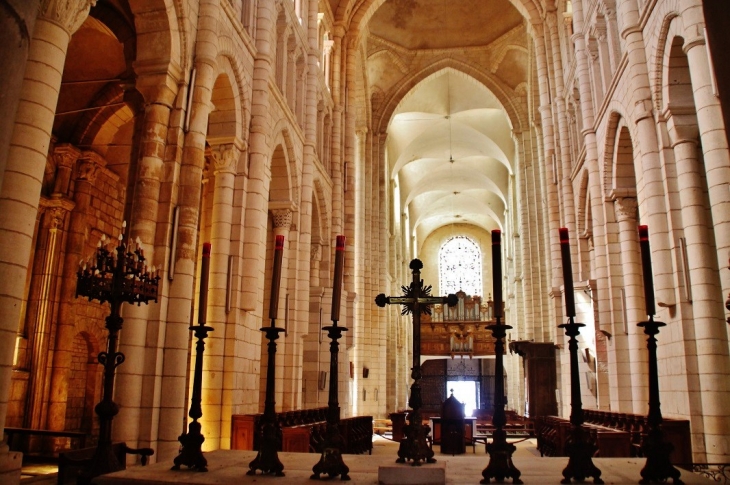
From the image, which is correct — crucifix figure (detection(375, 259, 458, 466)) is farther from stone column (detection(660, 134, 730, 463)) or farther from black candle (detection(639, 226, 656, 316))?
stone column (detection(660, 134, 730, 463))

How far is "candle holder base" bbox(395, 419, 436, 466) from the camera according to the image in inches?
186

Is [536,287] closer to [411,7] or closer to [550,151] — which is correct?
[550,151]

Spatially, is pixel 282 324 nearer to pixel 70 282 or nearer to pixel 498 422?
pixel 70 282

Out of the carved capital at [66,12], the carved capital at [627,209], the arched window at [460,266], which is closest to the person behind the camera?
the carved capital at [66,12]

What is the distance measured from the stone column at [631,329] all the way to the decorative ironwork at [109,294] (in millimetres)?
8906

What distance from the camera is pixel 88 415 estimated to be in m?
15.0

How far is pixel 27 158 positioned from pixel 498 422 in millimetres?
4493

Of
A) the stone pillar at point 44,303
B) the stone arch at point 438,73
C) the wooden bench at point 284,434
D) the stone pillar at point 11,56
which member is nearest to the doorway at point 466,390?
the stone arch at point 438,73

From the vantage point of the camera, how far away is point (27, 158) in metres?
5.41

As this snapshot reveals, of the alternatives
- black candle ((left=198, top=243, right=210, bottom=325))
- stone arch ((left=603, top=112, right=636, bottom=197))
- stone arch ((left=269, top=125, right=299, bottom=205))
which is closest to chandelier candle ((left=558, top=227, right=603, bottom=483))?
black candle ((left=198, top=243, right=210, bottom=325))

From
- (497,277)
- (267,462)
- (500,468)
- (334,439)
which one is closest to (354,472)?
(334,439)

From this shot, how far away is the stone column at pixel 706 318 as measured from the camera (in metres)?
8.30

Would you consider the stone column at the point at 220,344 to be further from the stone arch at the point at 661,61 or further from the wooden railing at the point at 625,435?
the stone arch at the point at 661,61

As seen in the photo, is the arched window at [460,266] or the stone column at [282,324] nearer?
the stone column at [282,324]
